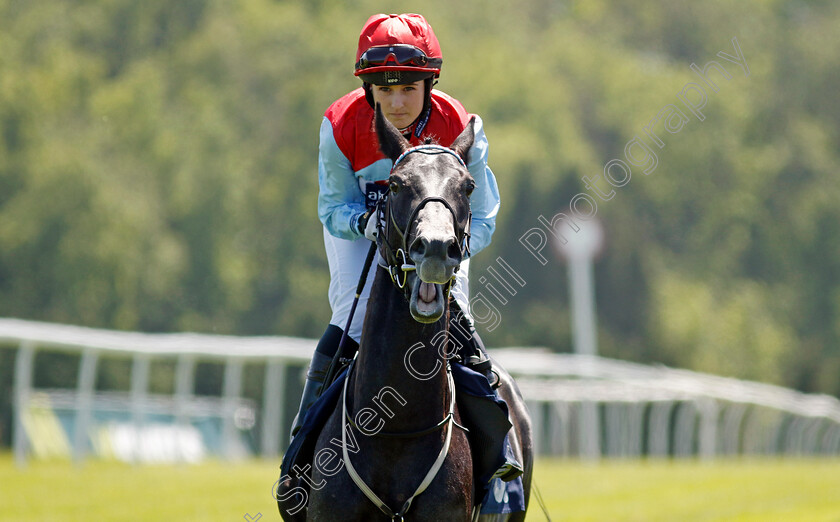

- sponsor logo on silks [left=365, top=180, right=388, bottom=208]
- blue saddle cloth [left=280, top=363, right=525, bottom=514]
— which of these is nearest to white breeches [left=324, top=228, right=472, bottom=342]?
sponsor logo on silks [left=365, top=180, right=388, bottom=208]

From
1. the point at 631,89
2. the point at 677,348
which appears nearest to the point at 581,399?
the point at 677,348

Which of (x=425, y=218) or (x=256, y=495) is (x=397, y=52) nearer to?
(x=425, y=218)

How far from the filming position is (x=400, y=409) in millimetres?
4406

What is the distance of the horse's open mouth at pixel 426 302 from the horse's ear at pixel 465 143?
693 millimetres

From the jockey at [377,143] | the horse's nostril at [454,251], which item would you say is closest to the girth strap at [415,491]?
the jockey at [377,143]

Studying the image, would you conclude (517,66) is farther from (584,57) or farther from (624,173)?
(584,57)

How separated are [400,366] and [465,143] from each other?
92cm

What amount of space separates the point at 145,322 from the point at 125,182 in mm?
4064

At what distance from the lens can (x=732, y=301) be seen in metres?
48.2

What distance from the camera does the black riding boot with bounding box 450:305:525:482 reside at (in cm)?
472

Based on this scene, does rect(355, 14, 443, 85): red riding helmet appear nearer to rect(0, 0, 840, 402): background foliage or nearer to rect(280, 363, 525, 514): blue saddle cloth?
rect(280, 363, 525, 514): blue saddle cloth

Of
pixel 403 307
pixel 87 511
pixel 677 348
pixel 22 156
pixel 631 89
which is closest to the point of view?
pixel 403 307

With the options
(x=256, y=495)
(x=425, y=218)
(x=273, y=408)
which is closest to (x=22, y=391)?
(x=256, y=495)

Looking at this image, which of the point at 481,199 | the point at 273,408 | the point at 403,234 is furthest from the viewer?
the point at 273,408
